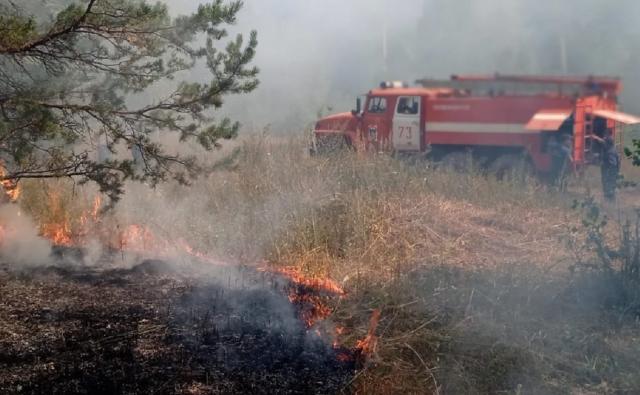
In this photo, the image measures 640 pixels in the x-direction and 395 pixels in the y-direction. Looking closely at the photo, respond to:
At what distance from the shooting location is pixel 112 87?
6.25 meters

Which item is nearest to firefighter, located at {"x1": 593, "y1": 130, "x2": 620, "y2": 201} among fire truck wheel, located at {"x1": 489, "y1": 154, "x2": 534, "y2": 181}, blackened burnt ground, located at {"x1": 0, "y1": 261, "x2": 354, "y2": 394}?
fire truck wheel, located at {"x1": 489, "y1": 154, "x2": 534, "y2": 181}

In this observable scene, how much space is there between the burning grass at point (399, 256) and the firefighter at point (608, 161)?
1372 mm

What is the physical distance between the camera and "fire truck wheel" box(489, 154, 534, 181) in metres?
10.6

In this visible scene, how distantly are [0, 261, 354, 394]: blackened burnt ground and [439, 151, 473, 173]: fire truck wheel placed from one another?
624 cm

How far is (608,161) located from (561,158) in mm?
980

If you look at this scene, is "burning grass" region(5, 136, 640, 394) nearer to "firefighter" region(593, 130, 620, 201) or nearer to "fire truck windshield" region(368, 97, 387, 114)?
"firefighter" region(593, 130, 620, 201)

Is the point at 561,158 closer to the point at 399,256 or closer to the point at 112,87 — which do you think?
the point at 399,256

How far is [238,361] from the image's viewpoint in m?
3.91

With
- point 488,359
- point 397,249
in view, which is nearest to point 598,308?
point 488,359

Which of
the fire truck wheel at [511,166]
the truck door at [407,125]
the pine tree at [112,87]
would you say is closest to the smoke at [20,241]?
the pine tree at [112,87]

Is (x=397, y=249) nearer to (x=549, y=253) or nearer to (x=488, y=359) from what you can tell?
(x=549, y=253)

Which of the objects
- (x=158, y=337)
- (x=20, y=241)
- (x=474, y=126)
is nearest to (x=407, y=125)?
(x=474, y=126)

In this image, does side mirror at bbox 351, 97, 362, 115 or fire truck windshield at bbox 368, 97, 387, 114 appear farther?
side mirror at bbox 351, 97, 362, 115

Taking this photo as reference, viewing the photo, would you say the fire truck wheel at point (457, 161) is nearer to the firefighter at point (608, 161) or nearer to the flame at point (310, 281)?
the firefighter at point (608, 161)
